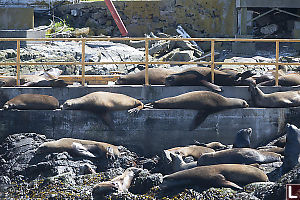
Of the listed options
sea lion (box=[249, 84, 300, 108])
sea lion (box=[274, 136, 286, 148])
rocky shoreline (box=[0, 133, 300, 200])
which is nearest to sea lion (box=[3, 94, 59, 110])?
rocky shoreline (box=[0, 133, 300, 200])

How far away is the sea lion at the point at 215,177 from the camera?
12.1 metres

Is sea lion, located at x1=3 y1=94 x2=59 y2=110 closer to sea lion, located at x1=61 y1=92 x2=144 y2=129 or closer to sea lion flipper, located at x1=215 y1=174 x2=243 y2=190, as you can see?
sea lion, located at x1=61 y1=92 x2=144 y2=129

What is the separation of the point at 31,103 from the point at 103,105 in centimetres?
189

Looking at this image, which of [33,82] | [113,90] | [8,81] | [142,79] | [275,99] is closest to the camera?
[275,99]

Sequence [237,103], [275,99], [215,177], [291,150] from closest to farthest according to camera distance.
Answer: [215,177] → [291,150] → [237,103] → [275,99]

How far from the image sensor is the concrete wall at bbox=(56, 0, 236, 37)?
97.8 feet

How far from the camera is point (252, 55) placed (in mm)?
25453

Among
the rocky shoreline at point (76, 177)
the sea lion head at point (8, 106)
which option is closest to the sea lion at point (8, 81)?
the sea lion head at point (8, 106)

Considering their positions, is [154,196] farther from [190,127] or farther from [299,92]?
[299,92]

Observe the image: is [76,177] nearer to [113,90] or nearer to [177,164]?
[177,164]

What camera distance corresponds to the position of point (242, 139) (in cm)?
1407

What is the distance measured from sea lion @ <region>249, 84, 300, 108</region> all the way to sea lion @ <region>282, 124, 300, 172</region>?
199 cm

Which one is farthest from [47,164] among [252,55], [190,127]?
[252,55]

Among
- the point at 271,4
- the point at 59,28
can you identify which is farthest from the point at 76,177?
the point at 59,28
